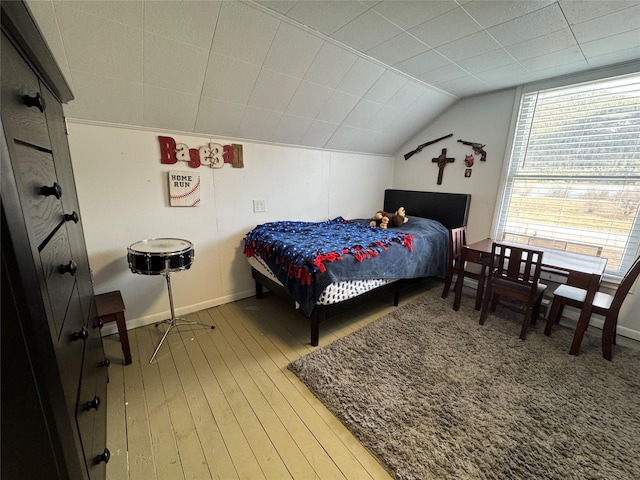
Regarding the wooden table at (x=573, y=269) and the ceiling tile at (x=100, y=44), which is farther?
the wooden table at (x=573, y=269)

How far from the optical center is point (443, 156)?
3.44 metres

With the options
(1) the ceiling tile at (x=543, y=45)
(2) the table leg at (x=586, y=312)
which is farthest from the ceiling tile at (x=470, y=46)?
(2) the table leg at (x=586, y=312)

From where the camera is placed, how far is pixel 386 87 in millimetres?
2629

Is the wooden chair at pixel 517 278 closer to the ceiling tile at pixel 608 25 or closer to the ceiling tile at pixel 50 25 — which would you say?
the ceiling tile at pixel 608 25

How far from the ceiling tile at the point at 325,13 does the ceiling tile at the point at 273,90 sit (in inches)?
17.7

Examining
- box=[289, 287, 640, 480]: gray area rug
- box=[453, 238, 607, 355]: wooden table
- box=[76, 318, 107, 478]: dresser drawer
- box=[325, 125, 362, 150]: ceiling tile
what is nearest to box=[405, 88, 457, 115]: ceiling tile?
box=[325, 125, 362, 150]: ceiling tile

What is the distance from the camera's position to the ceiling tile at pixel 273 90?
6.97 ft

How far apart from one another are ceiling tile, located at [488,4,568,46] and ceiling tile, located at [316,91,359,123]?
3.94 ft

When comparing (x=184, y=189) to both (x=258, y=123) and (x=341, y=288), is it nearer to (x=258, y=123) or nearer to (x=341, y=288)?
(x=258, y=123)

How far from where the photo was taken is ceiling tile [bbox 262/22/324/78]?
72.5 inches

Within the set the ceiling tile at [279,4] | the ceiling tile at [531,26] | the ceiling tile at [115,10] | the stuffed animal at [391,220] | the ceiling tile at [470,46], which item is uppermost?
the ceiling tile at [531,26]

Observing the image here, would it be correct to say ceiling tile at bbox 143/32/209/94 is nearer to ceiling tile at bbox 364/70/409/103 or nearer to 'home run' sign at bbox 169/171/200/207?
'home run' sign at bbox 169/171/200/207

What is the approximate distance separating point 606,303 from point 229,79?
3.41 metres

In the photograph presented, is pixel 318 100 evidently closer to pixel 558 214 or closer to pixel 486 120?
pixel 486 120
